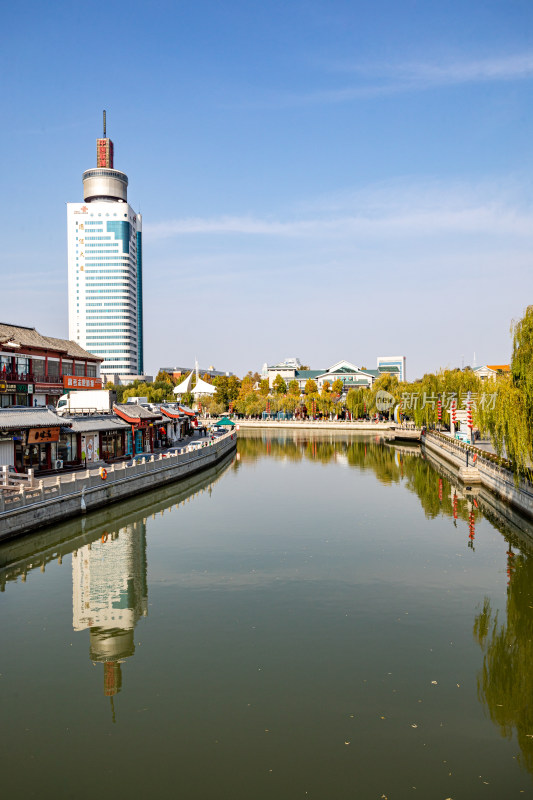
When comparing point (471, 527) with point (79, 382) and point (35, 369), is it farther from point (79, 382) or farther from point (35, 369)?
point (79, 382)

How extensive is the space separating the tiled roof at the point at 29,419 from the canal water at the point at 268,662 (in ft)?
26.9

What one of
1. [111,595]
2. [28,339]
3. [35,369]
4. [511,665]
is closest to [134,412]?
[35,369]

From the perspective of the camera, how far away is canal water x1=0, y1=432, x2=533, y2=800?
1107cm

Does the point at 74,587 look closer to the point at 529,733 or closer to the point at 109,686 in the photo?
the point at 109,686

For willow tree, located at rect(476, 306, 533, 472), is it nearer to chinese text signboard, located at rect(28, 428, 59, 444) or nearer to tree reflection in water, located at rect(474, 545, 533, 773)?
tree reflection in water, located at rect(474, 545, 533, 773)

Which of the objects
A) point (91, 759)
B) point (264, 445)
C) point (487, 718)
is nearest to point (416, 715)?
point (487, 718)

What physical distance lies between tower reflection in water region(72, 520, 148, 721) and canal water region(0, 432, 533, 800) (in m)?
0.09

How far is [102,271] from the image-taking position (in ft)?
616

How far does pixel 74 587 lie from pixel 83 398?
1208 inches

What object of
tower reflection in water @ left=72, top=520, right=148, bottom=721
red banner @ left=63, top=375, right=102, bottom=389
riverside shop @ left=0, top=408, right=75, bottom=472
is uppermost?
red banner @ left=63, top=375, right=102, bottom=389

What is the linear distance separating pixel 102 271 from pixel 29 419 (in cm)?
16104

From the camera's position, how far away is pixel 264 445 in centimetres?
8825

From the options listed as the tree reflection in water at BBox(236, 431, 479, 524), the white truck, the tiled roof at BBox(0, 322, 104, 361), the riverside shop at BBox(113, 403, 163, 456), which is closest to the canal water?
the tree reflection in water at BBox(236, 431, 479, 524)

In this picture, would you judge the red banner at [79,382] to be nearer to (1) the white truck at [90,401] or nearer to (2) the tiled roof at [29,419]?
(1) the white truck at [90,401]
